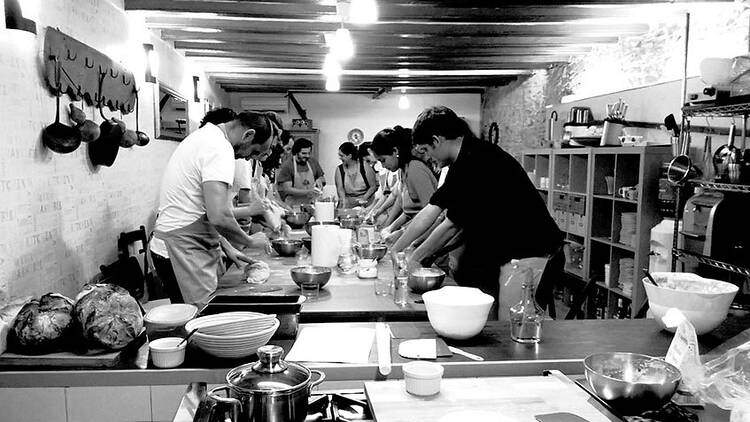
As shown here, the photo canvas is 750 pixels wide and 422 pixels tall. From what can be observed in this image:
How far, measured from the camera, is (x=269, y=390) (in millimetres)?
1354

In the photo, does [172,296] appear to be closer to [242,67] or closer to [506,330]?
[506,330]

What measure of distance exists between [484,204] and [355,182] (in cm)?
586

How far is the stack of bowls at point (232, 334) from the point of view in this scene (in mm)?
1772

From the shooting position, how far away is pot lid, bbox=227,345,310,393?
1392mm

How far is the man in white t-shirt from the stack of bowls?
4.29 ft

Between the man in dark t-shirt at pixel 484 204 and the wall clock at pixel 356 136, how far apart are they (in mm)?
9005

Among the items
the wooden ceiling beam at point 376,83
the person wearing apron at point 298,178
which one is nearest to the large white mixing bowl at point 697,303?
the person wearing apron at point 298,178

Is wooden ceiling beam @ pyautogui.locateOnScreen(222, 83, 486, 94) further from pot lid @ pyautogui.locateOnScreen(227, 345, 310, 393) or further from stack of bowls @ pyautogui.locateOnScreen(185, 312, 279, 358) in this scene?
pot lid @ pyautogui.locateOnScreen(227, 345, 310, 393)

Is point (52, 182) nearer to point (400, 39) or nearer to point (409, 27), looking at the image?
point (409, 27)

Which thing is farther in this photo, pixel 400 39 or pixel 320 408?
pixel 400 39

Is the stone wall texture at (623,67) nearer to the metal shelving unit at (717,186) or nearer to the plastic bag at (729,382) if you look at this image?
the metal shelving unit at (717,186)

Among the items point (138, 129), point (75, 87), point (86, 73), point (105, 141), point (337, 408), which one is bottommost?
point (337, 408)

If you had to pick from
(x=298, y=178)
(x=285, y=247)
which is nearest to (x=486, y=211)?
(x=285, y=247)

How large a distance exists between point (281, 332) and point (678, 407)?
48.9 inches
